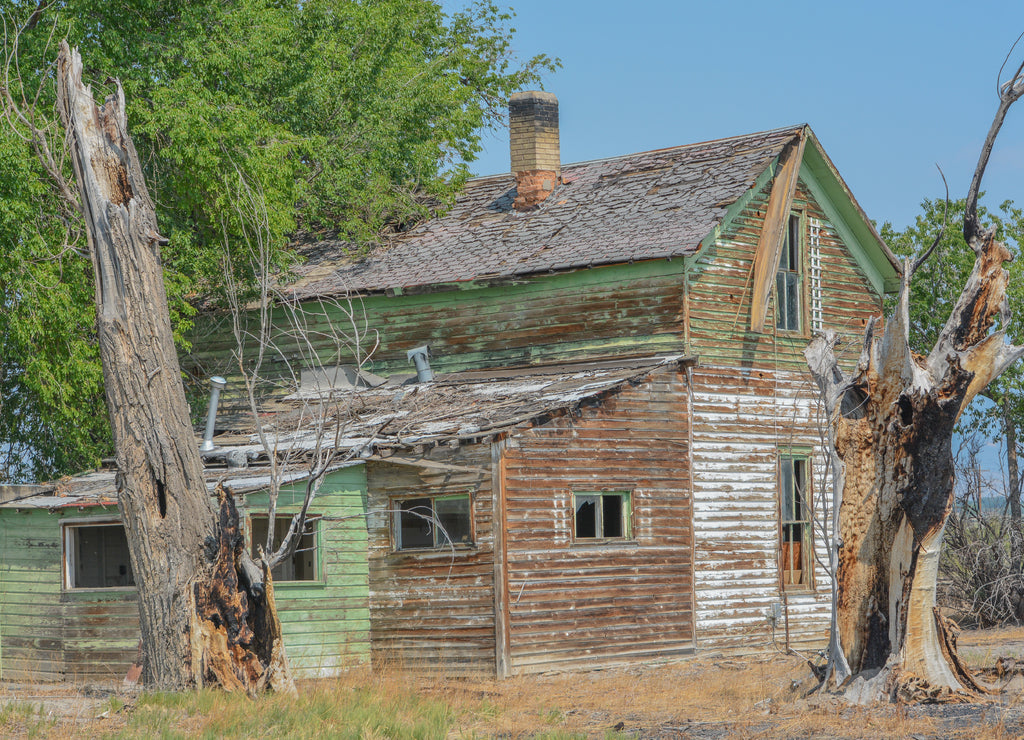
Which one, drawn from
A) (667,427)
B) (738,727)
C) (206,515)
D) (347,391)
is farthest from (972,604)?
(206,515)

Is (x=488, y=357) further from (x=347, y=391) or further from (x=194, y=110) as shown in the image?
(x=194, y=110)

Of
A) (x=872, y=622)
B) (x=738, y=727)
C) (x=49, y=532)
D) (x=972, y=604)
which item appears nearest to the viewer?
(x=738, y=727)

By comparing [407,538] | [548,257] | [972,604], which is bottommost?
[972,604]

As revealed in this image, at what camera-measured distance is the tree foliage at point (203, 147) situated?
19.2 meters

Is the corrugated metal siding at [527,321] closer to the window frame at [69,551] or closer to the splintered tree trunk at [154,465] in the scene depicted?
the window frame at [69,551]

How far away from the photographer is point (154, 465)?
13234 mm

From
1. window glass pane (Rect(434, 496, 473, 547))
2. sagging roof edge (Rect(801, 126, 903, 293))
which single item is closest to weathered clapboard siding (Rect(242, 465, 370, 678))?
window glass pane (Rect(434, 496, 473, 547))

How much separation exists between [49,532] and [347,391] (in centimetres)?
538

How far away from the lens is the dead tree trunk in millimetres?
12258

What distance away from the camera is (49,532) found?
17.5 m

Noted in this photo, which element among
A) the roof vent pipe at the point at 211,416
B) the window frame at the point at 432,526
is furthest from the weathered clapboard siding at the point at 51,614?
the window frame at the point at 432,526

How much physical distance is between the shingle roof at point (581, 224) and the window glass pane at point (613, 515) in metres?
3.56

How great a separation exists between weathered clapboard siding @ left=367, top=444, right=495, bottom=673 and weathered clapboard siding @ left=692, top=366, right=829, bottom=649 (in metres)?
3.57

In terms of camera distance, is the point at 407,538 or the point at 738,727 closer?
the point at 738,727
